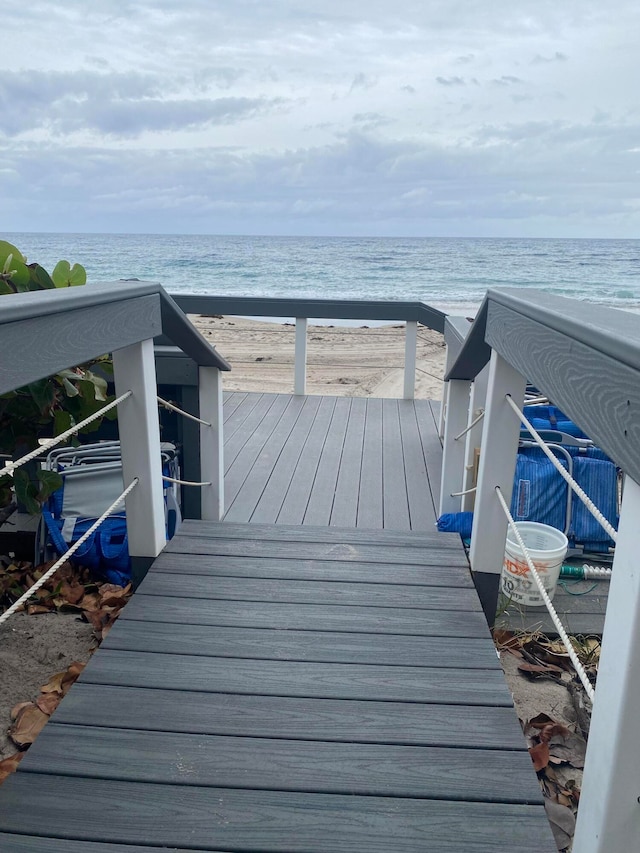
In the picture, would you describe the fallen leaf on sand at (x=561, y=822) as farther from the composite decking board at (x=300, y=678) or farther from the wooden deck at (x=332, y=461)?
the wooden deck at (x=332, y=461)

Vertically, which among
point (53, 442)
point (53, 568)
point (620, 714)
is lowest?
point (53, 568)

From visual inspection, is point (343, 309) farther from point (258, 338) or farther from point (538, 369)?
point (258, 338)

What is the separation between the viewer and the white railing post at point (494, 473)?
179 centimetres

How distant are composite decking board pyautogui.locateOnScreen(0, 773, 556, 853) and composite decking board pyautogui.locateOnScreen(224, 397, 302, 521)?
2.13 m

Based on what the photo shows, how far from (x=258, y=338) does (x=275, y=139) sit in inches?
1196

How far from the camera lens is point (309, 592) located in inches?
73.6

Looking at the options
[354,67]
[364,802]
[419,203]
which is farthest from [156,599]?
[419,203]

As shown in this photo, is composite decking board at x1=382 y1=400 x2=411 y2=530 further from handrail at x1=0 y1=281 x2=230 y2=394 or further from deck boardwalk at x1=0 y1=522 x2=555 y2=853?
handrail at x1=0 y1=281 x2=230 y2=394

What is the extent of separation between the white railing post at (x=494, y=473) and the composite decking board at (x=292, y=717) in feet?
2.14

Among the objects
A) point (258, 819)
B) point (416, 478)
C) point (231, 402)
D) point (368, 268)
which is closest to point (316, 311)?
point (231, 402)

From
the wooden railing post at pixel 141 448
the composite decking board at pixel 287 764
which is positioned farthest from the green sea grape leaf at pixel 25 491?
the composite decking board at pixel 287 764

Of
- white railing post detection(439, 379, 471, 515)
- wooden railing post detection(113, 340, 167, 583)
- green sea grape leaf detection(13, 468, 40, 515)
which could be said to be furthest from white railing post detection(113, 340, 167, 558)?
white railing post detection(439, 379, 471, 515)

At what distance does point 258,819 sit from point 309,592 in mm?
832

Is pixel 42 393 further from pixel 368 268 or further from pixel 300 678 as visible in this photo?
pixel 368 268
